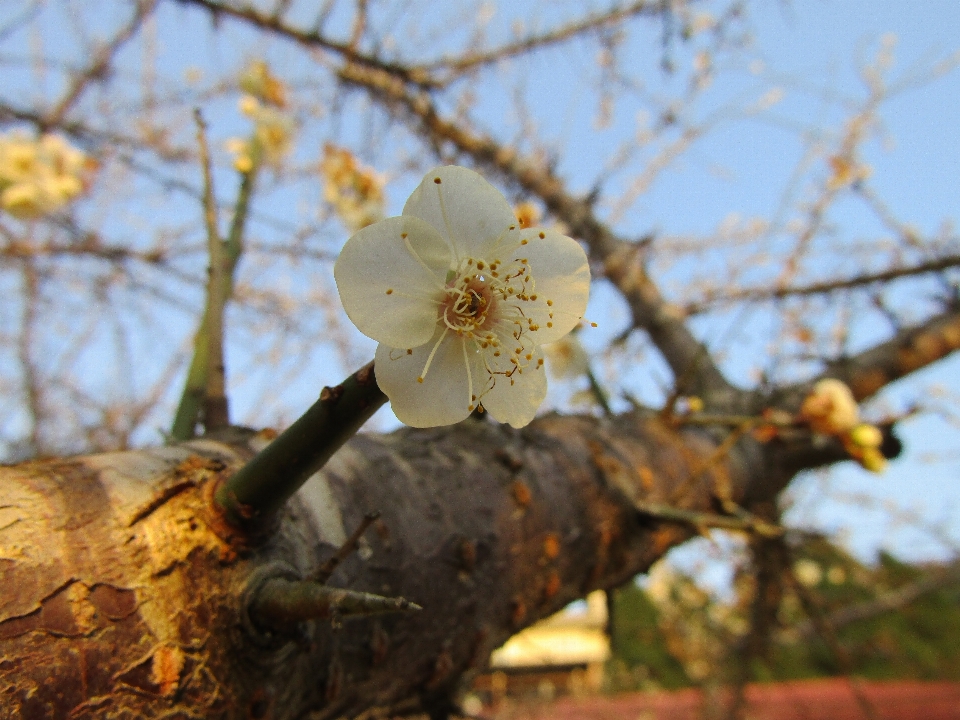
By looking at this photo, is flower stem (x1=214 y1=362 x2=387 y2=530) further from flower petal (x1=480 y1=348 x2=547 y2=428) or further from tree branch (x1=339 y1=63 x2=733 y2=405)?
tree branch (x1=339 y1=63 x2=733 y2=405)

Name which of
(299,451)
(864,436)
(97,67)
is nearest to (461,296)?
(299,451)

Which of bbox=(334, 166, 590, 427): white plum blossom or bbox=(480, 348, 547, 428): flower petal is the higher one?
bbox=(334, 166, 590, 427): white plum blossom

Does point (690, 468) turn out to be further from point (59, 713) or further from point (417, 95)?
point (417, 95)

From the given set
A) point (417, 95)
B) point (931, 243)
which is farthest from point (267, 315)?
point (931, 243)

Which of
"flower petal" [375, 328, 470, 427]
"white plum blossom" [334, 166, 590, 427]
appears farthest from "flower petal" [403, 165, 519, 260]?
"flower petal" [375, 328, 470, 427]

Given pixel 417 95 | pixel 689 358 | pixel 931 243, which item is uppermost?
pixel 417 95

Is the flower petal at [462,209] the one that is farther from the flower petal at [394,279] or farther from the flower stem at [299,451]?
the flower stem at [299,451]

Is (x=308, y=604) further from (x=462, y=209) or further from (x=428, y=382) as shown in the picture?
(x=462, y=209)
